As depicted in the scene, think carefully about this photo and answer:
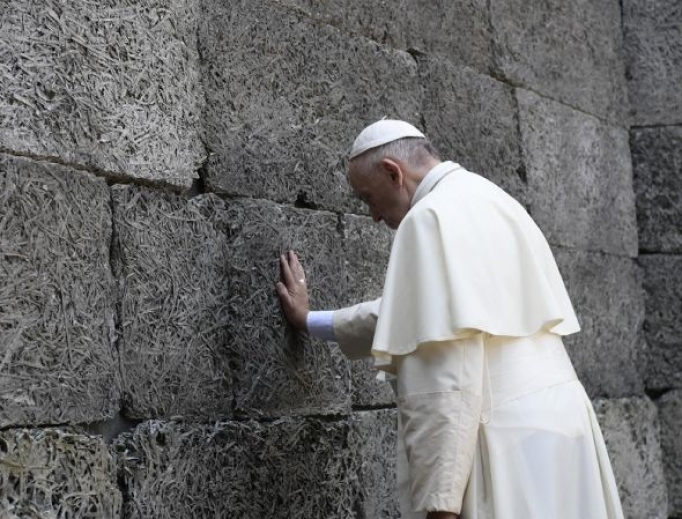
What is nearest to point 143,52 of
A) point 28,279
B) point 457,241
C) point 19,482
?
point 28,279

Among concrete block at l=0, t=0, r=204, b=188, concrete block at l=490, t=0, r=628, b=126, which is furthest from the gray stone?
concrete block at l=490, t=0, r=628, b=126

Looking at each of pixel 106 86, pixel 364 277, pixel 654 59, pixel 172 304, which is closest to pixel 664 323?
pixel 654 59

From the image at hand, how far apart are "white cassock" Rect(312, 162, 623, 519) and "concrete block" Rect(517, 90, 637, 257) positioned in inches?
84.0

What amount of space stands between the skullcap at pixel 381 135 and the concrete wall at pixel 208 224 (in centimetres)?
39

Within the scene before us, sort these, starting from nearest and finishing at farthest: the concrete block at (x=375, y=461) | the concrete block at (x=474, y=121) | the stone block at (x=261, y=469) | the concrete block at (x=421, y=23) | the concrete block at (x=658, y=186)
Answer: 1. the stone block at (x=261, y=469)
2. the concrete block at (x=375, y=461)
3. the concrete block at (x=421, y=23)
4. the concrete block at (x=474, y=121)
5. the concrete block at (x=658, y=186)

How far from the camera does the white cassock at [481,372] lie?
10.5 ft

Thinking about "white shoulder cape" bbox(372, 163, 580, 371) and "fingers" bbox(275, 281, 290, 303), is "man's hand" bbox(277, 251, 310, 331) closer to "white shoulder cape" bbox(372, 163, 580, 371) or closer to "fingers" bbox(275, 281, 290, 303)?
"fingers" bbox(275, 281, 290, 303)

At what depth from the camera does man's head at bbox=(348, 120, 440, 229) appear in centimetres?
377

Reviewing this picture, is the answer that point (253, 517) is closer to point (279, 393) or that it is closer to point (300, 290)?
point (279, 393)

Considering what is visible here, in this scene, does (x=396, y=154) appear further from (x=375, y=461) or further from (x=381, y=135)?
(x=375, y=461)

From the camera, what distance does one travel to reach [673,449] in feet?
20.8

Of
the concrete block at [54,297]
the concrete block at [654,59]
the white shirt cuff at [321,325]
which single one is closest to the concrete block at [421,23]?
the white shirt cuff at [321,325]

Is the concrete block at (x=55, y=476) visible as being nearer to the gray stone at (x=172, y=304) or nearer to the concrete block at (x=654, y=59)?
the gray stone at (x=172, y=304)

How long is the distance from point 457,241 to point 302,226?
3.04 ft
